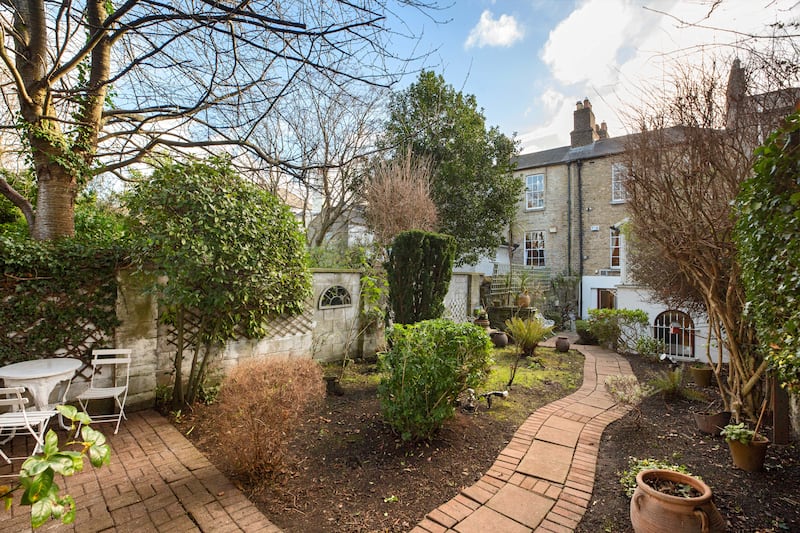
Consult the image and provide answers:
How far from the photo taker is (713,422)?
3.79m

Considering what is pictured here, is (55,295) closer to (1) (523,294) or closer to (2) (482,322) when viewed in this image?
(2) (482,322)

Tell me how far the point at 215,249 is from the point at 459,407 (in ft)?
11.8

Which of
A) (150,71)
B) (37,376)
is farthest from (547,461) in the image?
(150,71)

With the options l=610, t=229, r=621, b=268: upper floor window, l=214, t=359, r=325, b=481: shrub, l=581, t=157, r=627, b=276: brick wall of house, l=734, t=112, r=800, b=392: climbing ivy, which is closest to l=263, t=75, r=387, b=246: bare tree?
l=214, t=359, r=325, b=481: shrub

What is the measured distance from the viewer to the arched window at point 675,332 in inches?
311

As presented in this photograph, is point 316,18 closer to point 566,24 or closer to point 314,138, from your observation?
point 566,24

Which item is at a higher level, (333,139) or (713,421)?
(333,139)

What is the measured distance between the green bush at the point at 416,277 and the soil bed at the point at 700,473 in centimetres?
321

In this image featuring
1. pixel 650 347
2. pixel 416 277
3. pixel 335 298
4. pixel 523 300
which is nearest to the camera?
pixel 416 277

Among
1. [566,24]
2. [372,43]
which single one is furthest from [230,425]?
[566,24]

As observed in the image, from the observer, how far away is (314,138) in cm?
1116

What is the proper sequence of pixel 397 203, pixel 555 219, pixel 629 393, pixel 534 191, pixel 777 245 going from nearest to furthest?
pixel 777 245 → pixel 629 393 → pixel 397 203 → pixel 555 219 → pixel 534 191

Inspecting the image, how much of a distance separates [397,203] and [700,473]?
24.7ft

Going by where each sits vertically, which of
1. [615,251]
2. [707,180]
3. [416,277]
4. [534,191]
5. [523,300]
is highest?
[534,191]
